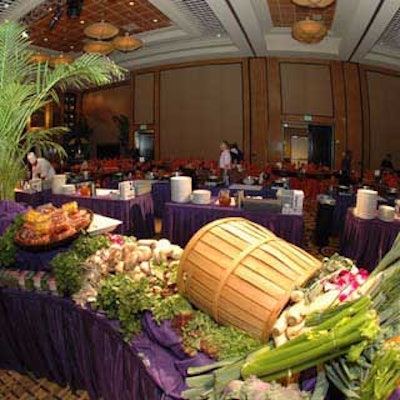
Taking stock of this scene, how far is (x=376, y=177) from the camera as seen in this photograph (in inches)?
329

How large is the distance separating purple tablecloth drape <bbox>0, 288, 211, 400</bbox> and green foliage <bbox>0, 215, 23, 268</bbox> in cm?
18

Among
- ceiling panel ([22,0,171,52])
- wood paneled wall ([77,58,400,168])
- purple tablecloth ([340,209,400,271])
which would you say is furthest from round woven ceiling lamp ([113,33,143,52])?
purple tablecloth ([340,209,400,271])

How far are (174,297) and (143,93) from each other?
13.5 metres

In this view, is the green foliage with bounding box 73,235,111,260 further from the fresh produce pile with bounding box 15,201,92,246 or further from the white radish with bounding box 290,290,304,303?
the white radish with bounding box 290,290,304,303

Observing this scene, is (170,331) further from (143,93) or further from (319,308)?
(143,93)

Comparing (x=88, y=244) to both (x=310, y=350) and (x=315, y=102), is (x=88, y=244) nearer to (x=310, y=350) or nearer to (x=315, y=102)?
(x=310, y=350)

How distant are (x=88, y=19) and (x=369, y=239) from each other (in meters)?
8.55

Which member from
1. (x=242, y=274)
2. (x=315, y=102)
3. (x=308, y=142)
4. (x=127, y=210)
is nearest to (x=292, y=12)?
(x=315, y=102)

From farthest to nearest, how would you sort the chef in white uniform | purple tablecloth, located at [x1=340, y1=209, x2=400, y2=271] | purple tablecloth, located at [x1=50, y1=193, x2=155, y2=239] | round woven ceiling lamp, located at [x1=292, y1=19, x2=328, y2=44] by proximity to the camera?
round woven ceiling lamp, located at [x1=292, y1=19, x2=328, y2=44], the chef in white uniform, purple tablecloth, located at [x1=50, y1=193, x2=155, y2=239], purple tablecloth, located at [x1=340, y1=209, x2=400, y2=271]

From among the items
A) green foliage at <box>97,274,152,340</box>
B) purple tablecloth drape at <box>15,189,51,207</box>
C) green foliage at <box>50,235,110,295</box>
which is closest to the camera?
green foliage at <box>97,274,152,340</box>

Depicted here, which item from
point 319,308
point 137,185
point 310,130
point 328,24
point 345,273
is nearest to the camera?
point 319,308

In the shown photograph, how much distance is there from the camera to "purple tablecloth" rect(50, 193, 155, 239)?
18.7ft

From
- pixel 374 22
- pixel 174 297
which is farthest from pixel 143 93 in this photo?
pixel 174 297

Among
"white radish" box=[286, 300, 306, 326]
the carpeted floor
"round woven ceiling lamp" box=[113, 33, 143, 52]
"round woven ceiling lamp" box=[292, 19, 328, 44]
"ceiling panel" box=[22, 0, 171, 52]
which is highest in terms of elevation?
"ceiling panel" box=[22, 0, 171, 52]
